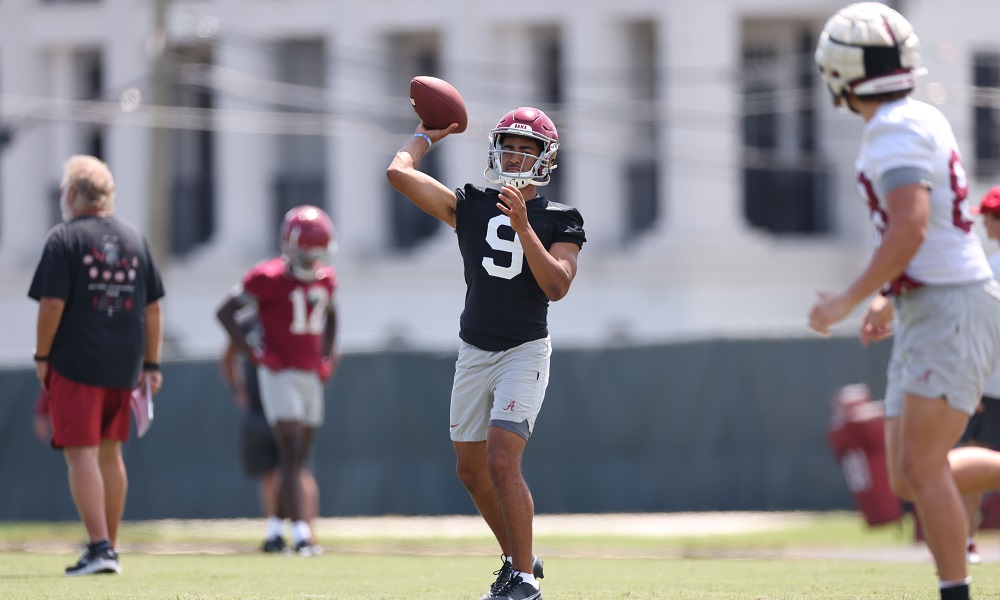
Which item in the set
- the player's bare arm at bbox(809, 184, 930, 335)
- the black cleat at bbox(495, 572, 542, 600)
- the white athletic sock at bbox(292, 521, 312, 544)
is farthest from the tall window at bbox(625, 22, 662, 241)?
the player's bare arm at bbox(809, 184, 930, 335)

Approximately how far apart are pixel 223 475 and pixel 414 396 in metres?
2.11

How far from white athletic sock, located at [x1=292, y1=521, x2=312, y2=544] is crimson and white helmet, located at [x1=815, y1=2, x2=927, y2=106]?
600cm

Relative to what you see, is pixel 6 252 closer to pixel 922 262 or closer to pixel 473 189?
pixel 473 189

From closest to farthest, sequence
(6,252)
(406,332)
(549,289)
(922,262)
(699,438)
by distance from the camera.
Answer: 1. (922,262)
2. (549,289)
3. (699,438)
4. (406,332)
5. (6,252)

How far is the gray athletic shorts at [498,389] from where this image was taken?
675cm

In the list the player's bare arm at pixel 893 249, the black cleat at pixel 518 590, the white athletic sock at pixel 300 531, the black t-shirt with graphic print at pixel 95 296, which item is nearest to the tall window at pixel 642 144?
the white athletic sock at pixel 300 531

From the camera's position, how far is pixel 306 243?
1117 cm

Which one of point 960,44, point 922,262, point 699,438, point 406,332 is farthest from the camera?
point 406,332

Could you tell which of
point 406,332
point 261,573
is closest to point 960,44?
point 406,332

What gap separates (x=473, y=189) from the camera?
6984 millimetres

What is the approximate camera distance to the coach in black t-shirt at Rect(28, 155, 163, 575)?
8461 millimetres

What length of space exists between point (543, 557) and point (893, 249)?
20.2ft

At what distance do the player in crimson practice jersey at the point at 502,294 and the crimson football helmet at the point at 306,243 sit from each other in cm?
415

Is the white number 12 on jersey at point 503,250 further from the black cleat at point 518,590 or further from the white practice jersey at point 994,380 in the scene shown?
the white practice jersey at point 994,380
